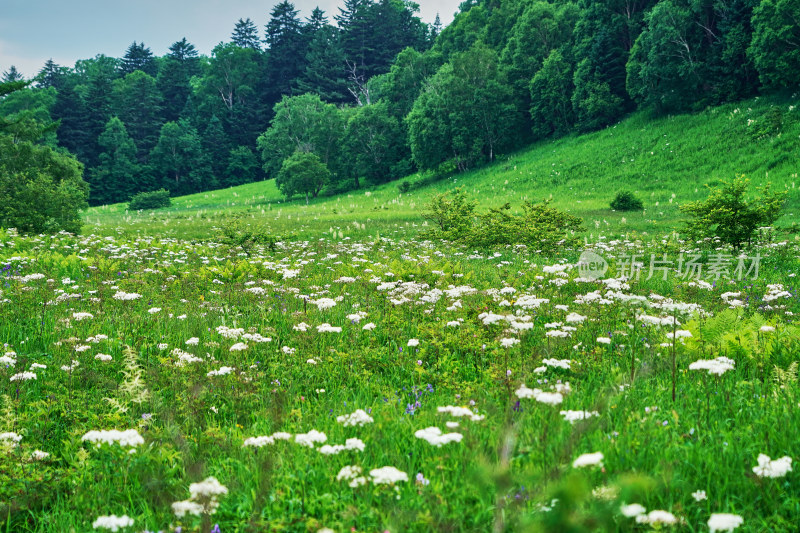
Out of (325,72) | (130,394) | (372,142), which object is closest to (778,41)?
(372,142)

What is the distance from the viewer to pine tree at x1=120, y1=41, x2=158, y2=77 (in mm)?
107875

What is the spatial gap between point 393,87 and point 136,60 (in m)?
77.9

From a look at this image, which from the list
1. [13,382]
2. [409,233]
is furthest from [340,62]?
[13,382]

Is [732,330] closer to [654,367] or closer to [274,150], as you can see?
[654,367]

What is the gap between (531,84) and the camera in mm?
49719

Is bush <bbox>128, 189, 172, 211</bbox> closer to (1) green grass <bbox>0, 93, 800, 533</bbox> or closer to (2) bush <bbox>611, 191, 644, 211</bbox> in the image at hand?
(2) bush <bbox>611, 191, 644, 211</bbox>

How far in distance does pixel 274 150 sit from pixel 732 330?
219ft

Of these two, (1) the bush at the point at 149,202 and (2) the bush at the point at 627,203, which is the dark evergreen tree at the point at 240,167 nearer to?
(1) the bush at the point at 149,202

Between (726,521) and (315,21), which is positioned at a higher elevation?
(315,21)

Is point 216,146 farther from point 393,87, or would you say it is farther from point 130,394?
point 130,394

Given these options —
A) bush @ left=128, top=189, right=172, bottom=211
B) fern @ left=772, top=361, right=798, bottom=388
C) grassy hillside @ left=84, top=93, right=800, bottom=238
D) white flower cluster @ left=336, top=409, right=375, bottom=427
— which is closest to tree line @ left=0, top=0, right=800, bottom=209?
grassy hillside @ left=84, top=93, right=800, bottom=238

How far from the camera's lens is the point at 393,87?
63312mm

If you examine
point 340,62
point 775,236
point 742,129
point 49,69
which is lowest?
point 775,236

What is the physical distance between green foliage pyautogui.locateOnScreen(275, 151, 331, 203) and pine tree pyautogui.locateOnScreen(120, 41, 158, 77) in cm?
7819
